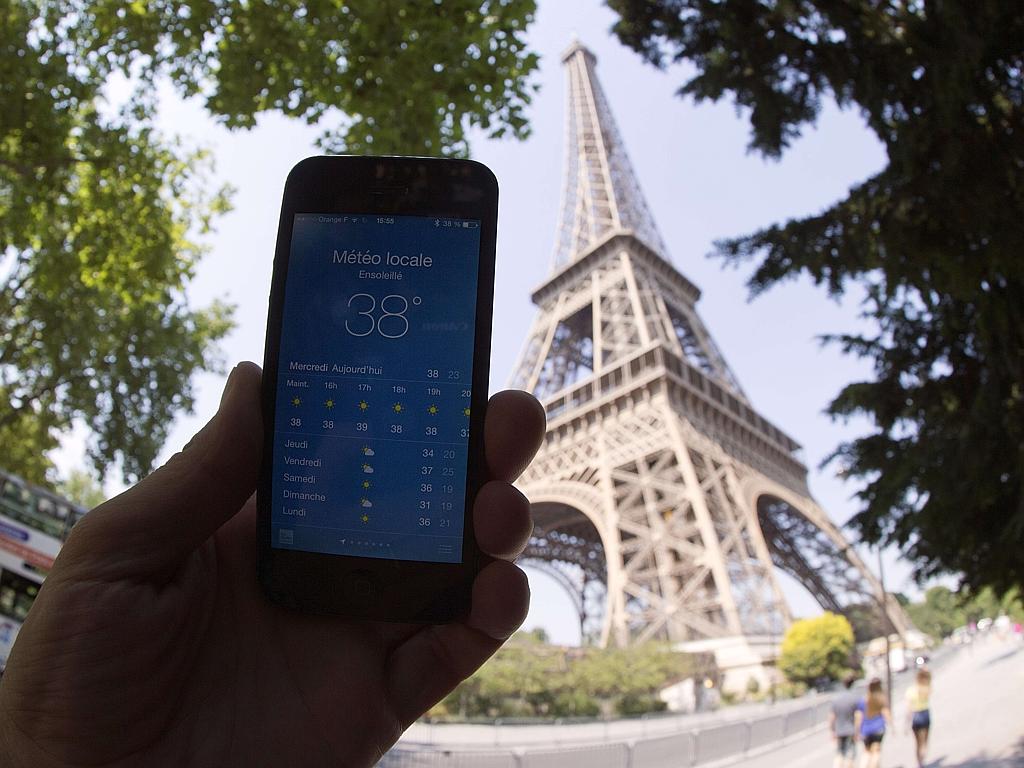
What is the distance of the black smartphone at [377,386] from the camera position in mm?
1364

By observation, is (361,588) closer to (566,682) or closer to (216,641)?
(216,641)

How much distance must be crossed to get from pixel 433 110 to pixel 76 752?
543 centimetres

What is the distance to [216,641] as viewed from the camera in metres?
1.30

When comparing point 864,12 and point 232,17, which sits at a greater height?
point 232,17

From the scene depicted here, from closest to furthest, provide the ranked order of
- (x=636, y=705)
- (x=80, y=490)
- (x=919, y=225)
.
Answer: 1. (x=919, y=225)
2. (x=636, y=705)
3. (x=80, y=490)

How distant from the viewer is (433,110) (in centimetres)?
574

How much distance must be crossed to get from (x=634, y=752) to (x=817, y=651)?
1826cm

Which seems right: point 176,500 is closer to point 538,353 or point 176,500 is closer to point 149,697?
point 149,697

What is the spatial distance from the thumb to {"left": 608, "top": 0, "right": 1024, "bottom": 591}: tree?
3935 mm

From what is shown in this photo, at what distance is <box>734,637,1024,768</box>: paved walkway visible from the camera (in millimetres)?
7102

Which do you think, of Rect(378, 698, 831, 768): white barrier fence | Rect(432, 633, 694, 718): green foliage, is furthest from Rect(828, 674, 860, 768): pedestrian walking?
Rect(432, 633, 694, 718): green foliage

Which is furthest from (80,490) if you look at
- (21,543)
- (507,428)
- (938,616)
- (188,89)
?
(938,616)

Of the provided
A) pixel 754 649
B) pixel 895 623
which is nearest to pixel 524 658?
pixel 754 649

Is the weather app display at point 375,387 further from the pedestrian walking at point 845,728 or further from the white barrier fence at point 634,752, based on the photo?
the pedestrian walking at point 845,728
